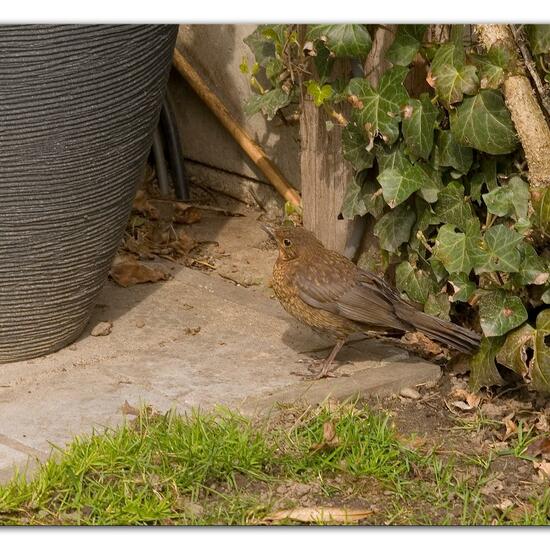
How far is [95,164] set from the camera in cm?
488

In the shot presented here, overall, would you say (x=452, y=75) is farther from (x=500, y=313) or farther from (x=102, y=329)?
(x=102, y=329)

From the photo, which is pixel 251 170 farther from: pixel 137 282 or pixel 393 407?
pixel 393 407

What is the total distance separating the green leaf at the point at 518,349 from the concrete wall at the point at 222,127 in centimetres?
240

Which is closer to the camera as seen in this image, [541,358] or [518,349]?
[541,358]

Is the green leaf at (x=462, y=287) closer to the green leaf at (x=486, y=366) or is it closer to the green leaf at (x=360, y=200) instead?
the green leaf at (x=486, y=366)

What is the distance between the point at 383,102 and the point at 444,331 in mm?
1007

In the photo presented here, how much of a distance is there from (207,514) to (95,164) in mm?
1541

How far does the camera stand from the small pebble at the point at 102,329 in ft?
18.4

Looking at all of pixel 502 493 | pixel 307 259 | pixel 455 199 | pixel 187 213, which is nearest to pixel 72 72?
pixel 307 259

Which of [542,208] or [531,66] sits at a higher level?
[531,66]

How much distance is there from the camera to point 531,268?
15.5 ft

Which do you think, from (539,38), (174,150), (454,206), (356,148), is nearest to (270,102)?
(356,148)

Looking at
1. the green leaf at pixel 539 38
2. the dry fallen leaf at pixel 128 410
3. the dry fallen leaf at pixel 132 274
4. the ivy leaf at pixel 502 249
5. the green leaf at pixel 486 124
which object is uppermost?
the green leaf at pixel 539 38

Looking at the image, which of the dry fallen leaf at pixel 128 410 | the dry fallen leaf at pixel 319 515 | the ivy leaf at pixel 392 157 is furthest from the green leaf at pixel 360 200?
the dry fallen leaf at pixel 319 515
